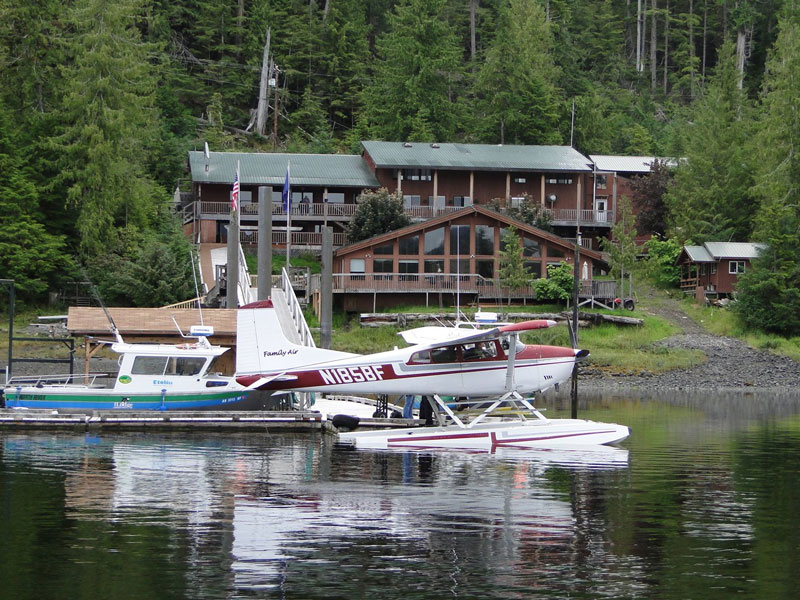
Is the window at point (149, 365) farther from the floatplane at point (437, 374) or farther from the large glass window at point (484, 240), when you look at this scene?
the large glass window at point (484, 240)

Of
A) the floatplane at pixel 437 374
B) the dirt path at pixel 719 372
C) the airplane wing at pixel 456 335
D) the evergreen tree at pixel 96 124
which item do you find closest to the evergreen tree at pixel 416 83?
the evergreen tree at pixel 96 124

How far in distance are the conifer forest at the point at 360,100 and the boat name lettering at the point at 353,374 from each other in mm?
23987

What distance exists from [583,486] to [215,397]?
36.6ft

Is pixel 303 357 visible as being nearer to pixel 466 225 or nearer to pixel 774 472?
pixel 774 472

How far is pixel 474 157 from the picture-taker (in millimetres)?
60406

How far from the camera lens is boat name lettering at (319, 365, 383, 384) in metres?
22.3

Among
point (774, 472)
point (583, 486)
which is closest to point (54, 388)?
point (583, 486)

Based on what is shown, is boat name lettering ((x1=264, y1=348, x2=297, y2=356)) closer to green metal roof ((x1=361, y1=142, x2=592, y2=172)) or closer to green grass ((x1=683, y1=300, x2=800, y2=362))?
green grass ((x1=683, y1=300, x2=800, y2=362))

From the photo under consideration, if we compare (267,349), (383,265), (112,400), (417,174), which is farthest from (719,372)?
(112,400)

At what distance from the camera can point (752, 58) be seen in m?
85.8

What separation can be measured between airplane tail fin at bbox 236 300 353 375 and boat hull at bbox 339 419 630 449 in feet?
6.15

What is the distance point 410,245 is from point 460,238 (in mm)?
2467

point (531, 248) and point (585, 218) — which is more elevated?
point (585, 218)

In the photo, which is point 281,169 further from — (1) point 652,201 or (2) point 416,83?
(1) point 652,201
